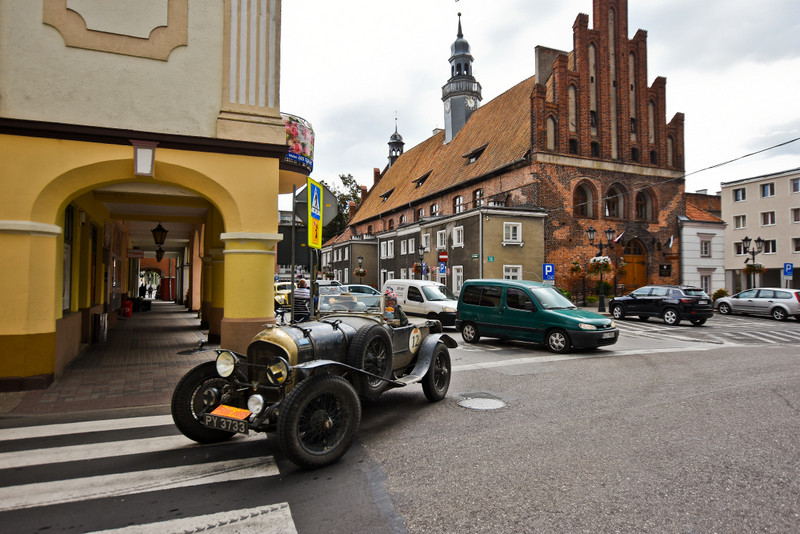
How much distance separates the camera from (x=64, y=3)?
25.7ft

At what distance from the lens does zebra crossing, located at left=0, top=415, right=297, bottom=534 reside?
3328 millimetres

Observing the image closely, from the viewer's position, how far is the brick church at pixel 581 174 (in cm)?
2975

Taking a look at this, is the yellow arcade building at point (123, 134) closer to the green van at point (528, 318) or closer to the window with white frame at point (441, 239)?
the green van at point (528, 318)

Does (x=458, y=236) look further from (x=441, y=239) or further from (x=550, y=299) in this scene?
(x=550, y=299)

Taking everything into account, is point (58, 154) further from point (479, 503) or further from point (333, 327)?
point (479, 503)

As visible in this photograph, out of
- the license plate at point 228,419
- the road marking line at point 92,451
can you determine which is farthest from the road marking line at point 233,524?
the road marking line at point 92,451

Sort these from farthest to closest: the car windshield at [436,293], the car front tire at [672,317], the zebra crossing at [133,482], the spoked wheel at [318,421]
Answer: the car front tire at [672,317], the car windshield at [436,293], the spoked wheel at [318,421], the zebra crossing at [133,482]

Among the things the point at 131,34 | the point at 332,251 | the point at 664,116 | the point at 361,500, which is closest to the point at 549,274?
the point at 664,116

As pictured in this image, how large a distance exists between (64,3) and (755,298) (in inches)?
1102

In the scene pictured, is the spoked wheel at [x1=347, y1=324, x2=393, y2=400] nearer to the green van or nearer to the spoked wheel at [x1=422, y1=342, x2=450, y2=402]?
the spoked wheel at [x1=422, y1=342, x2=450, y2=402]

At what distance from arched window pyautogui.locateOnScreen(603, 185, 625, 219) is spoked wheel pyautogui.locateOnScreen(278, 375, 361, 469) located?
31.6 meters

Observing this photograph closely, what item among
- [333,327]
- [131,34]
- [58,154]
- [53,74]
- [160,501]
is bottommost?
[160,501]

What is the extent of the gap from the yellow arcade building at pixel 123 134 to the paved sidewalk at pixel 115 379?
0.39 m

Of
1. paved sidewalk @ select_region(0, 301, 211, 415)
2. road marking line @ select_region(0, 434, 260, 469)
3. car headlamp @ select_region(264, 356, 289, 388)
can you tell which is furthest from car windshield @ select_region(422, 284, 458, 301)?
car headlamp @ select_region(264, 356, 289, 388)
